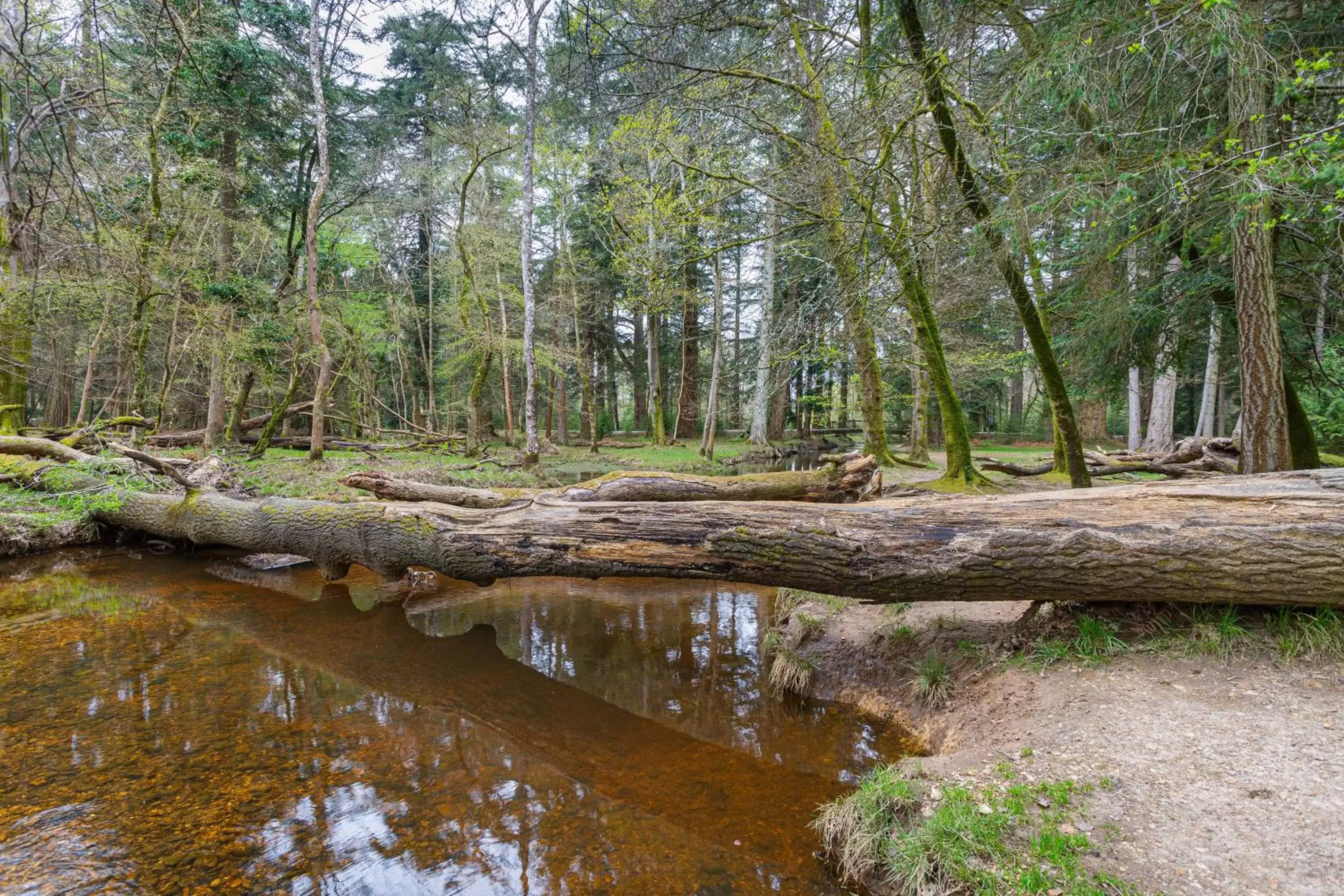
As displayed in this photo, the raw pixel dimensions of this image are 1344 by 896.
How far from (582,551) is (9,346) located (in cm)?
1269

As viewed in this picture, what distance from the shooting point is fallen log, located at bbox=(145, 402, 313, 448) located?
43.8 feet

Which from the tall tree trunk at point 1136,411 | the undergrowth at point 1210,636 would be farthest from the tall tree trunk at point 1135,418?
the undergrowth at point 1210,636

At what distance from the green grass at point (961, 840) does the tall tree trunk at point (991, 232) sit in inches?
187

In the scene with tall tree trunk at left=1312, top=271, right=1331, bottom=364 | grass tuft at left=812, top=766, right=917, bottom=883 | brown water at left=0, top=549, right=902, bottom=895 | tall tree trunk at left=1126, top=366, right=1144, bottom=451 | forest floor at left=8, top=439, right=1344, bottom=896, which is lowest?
brown water at left=0, top=549, right=902, bottom=895

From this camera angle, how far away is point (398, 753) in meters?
3.48

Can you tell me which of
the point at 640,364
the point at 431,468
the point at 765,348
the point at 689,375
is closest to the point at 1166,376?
the point at 765,348

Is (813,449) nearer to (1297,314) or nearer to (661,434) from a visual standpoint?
(661,434)

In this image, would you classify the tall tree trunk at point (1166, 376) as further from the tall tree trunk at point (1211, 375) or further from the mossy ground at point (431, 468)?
the mossy ground at point (431, 468)

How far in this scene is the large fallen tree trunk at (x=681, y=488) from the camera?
18.0ft

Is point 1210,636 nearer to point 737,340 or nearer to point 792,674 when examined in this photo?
point 792,674

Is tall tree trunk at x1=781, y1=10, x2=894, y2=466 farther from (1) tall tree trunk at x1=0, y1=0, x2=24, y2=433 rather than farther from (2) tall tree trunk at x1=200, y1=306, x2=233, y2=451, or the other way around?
(2) tall tree trunk at x1=200, y1=306, x2=233, y2=451

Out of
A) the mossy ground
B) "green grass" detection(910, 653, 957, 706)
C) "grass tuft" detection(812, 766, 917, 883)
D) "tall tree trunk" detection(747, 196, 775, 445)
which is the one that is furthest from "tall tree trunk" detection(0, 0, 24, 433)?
"green grass" detection(910, 653, 957, 706)

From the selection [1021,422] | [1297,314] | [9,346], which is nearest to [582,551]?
[1297,314]

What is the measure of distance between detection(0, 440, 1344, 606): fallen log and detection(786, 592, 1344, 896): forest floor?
1.02 feet
